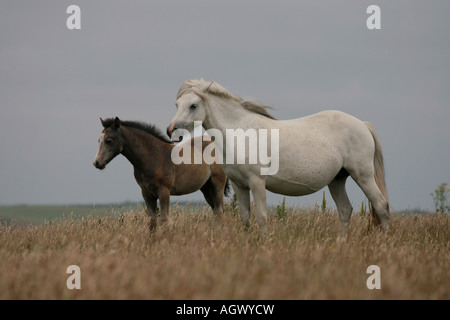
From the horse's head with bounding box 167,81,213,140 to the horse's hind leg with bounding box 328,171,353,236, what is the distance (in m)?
3.08

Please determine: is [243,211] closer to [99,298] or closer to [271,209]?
[99,298]

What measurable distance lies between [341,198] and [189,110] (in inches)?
138

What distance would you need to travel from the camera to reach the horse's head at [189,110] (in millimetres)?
7078

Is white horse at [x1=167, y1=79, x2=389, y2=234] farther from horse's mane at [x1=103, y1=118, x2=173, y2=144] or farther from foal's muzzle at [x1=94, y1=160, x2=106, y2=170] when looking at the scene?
foal's muzzle at [x1=94, y1=160, x2=106, y2=170]

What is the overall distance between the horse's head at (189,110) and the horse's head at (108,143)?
73.1 inches

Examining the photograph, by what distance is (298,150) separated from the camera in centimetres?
776

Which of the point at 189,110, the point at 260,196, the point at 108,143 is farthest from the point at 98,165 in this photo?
the point at 260,196

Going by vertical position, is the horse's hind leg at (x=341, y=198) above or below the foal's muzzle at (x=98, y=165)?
below

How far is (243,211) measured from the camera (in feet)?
25.4

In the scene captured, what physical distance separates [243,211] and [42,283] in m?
Answer: 3.42

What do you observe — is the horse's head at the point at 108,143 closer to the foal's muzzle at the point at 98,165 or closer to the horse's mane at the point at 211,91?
the foal's muzzle at the point at 98,165

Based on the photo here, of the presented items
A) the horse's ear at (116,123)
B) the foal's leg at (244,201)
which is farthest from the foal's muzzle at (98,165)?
the foal's leg at (244,201)

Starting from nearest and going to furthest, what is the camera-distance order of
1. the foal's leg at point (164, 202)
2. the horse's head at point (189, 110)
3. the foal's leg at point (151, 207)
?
1. the horse's head at point (189, 110)
2. the foal's leg at point (164, 202)
3. the foal's leg at point (151, 207)
